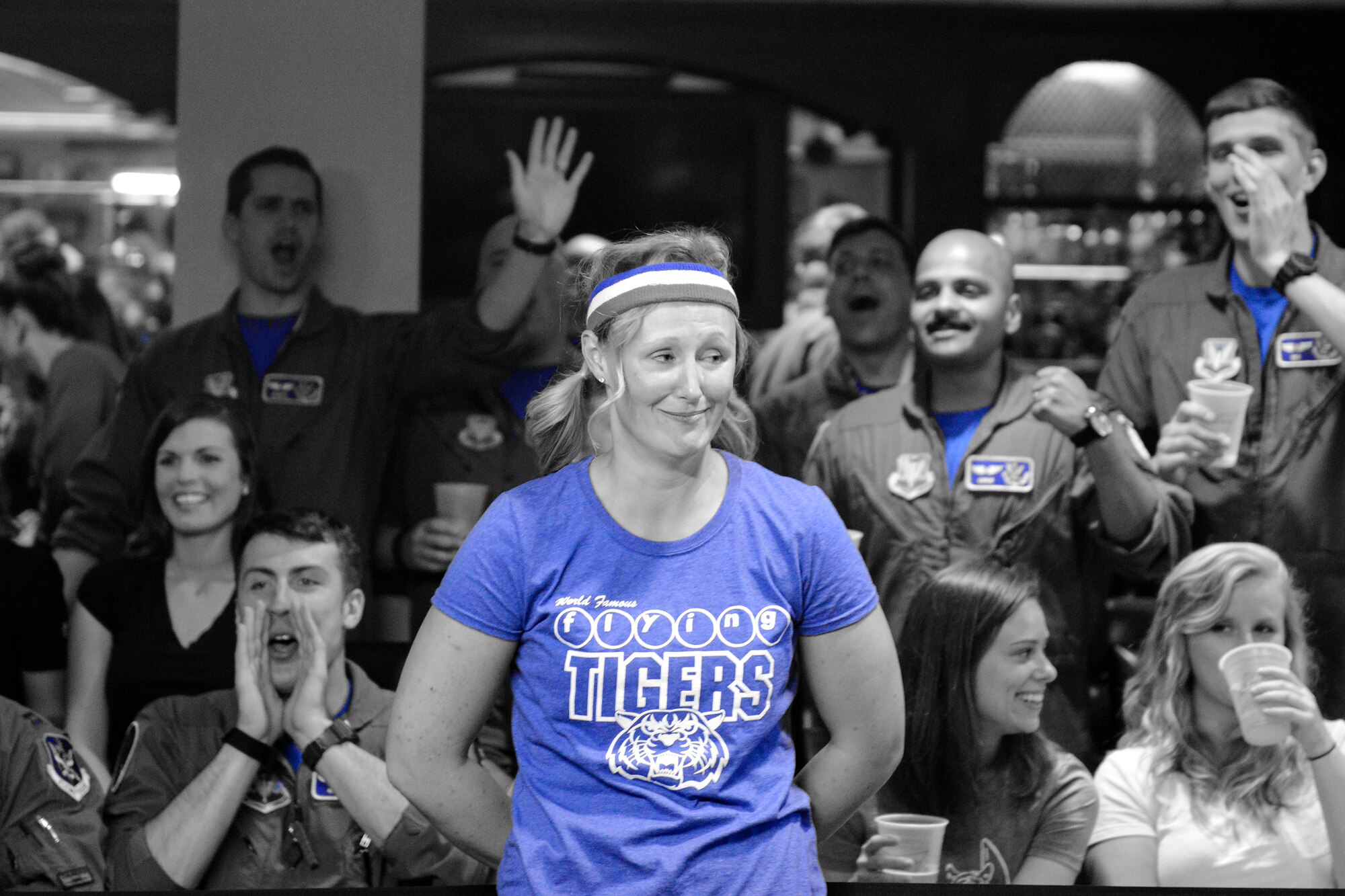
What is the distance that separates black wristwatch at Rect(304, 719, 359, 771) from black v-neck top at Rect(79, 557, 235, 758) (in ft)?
1.42

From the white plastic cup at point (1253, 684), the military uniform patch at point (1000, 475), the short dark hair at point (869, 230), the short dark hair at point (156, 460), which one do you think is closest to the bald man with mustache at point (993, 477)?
the military uniform patch at point (1000, 475)

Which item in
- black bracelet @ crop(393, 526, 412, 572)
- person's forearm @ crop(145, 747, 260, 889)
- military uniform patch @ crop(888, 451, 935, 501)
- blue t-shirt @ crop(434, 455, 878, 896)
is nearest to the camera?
blue t-shirt @ crop(434, 455, 878, 896)

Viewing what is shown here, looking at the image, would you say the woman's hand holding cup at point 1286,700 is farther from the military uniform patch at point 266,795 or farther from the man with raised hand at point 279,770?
the military uniform patch at point 266,795

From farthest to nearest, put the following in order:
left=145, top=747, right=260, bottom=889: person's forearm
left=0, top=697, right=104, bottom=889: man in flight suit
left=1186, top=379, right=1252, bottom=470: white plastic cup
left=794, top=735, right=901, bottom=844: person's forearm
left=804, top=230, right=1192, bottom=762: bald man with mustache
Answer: left=804, top=230, right=1192, bottom=762: bald man with mustache < left=1186, top=379, right=1252, bottom=470: white plastic cup < left=145, top=747, right=260, bottom=889: person's forearm < left=0, top=697, right=104, bottom=889: man in flight suit < left=794, top=735, right=901, bottom=844: person's forearm

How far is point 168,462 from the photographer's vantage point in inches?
121

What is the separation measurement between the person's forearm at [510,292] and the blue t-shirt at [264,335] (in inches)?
20.8

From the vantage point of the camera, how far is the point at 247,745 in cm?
251

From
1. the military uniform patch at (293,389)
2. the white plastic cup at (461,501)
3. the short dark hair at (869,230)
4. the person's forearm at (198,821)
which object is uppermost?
the short dark hair at (869,230)

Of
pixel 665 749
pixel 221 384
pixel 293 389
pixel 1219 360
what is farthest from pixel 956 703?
pixel 221 384

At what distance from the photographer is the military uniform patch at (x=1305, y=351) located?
2965 mm

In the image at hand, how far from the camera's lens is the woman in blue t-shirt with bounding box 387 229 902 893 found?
1621 millimetres

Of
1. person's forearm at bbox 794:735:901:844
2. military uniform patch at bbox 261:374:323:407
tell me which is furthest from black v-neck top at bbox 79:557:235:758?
person's forearm at bbox 794:735:901:844

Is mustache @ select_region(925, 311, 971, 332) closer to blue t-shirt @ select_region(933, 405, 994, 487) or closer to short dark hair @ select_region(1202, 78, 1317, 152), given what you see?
blue t-shirt @ select_region(933, 405, 994, 487)

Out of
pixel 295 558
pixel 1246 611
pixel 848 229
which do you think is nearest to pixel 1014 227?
pixel 848 229
